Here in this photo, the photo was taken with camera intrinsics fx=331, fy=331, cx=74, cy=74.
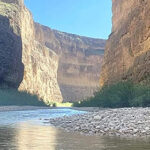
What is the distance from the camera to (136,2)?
37406 mm

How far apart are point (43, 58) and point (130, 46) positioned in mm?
48891

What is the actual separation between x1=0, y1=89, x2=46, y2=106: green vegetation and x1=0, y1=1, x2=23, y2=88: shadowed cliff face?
1.95 m

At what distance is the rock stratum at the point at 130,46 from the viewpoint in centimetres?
2930

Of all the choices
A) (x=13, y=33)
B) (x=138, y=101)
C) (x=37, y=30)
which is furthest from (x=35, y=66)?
(x=138, y=101)

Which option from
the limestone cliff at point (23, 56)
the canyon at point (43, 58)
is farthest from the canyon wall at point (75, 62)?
the limestone cliff at point (23, 56)

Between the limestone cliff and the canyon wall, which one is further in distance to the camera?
the canyon wall

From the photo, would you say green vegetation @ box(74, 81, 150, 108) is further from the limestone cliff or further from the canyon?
the canyon

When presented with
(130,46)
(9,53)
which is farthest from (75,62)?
(130,46)

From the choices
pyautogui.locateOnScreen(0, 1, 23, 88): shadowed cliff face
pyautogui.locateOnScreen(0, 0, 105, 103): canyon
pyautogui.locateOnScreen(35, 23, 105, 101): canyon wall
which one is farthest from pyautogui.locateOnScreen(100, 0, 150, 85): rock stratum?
pyautogui.locateOnScreen(35, 23, 105, 101): canyon wall

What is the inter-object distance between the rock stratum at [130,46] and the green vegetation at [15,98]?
1205 cm

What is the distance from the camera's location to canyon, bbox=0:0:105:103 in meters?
51.1

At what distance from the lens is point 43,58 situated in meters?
82.7

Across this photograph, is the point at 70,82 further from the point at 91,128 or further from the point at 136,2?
the point at 91,128

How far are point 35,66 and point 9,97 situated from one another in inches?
1071
